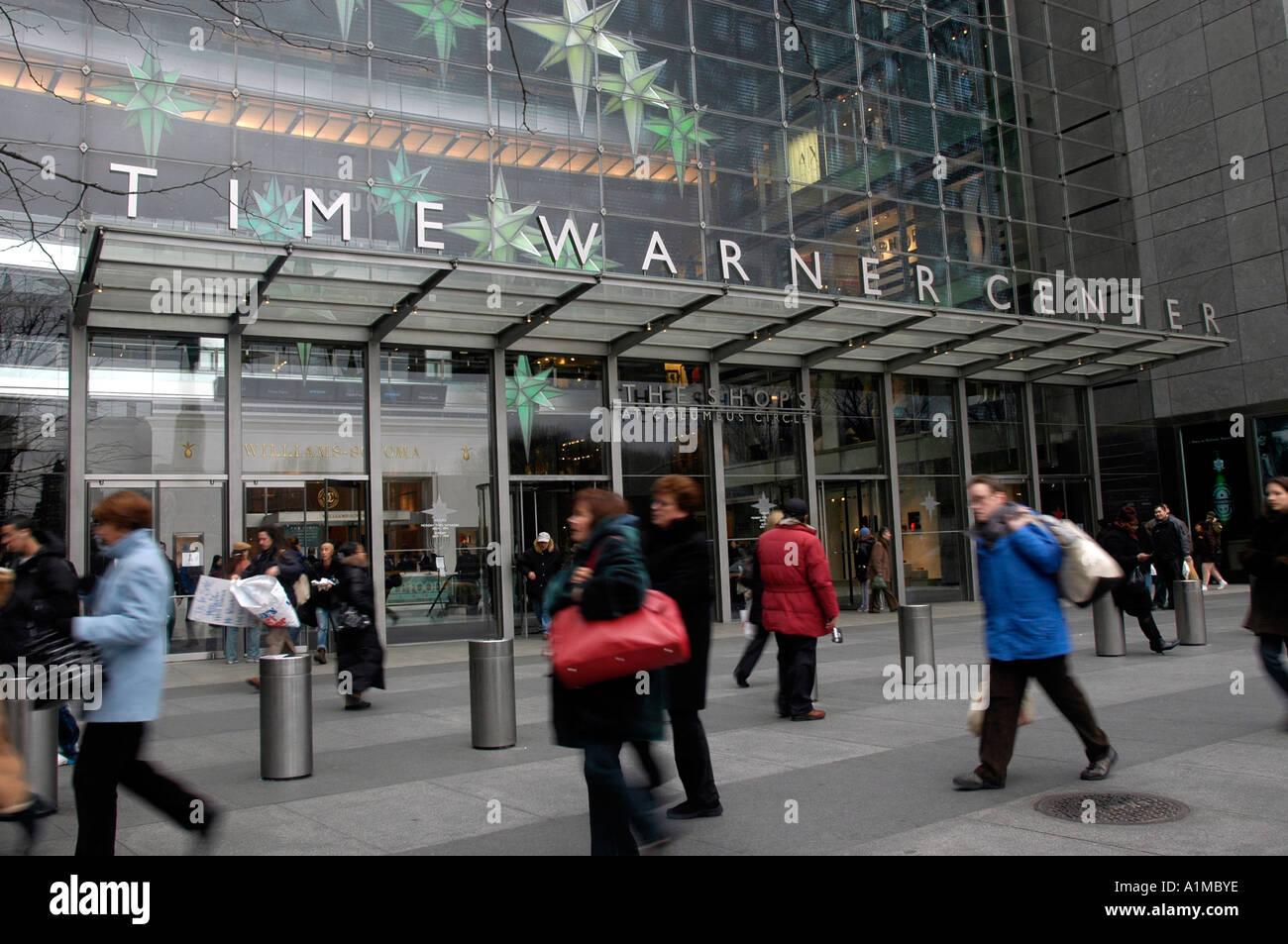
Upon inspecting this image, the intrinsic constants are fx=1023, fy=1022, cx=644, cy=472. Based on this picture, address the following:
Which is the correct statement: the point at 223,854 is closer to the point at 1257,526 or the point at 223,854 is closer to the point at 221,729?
the point at 221,729

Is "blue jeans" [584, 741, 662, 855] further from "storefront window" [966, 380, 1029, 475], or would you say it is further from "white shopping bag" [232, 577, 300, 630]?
"storefront window" [966, 380, 1029, 475]

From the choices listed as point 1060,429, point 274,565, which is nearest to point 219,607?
point 274,565

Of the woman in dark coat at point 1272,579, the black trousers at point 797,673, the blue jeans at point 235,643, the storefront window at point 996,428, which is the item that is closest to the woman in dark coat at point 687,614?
the black trousers at point 797,673

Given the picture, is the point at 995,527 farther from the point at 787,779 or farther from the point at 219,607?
the point at 219,607

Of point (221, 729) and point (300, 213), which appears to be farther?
point (300, 213)

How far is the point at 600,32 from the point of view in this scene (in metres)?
19.5

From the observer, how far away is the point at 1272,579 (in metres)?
7.26

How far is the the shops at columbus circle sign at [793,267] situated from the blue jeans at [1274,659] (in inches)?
368

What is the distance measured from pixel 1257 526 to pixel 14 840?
26.9ft

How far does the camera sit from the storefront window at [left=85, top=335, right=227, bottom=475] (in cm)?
1501

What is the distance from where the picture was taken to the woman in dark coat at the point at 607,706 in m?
4.22

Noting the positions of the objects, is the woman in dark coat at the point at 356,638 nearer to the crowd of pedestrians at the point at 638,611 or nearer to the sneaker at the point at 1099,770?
the crowd of pedestrians at the point at 638,611

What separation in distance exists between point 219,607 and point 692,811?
7.82 meters
